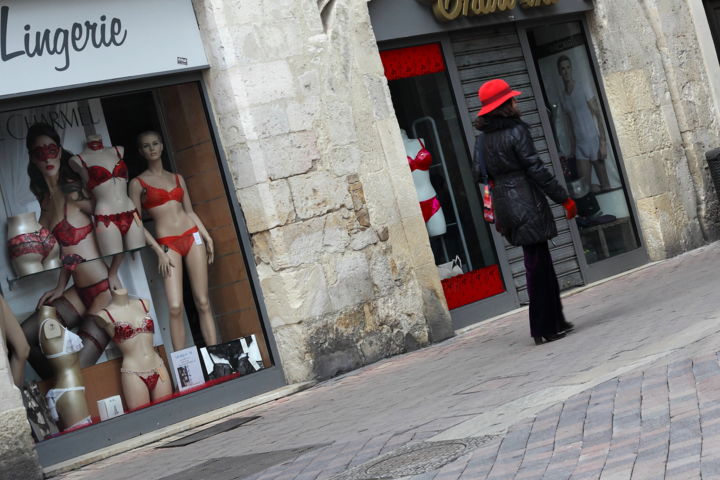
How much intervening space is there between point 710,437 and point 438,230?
720 centimetres

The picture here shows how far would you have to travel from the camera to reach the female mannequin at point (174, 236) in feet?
31.6

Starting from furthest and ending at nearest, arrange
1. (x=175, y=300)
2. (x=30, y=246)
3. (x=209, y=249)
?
(x=209, y=249)
(x=175, y=300)
(x=30, y=246)

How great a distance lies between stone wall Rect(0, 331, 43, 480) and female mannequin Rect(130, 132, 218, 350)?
191 centimetres

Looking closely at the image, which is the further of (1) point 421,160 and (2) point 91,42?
(1) point 421,160

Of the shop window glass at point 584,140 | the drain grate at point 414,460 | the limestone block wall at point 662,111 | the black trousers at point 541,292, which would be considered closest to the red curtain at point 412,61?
the shop window glass at point 584,140

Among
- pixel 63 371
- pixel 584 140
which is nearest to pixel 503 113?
pixel 63 371

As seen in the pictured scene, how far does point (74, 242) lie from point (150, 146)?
3.50ft

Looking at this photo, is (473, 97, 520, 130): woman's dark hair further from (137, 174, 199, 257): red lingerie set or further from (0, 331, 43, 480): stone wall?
(0, 331, 43, 480): stone wall

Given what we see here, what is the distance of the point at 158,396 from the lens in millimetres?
9156

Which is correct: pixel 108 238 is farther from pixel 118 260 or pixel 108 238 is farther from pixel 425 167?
pixel 425 167

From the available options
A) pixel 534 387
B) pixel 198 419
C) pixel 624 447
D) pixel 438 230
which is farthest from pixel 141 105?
pixel 624 447

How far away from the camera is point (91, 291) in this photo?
362 inches

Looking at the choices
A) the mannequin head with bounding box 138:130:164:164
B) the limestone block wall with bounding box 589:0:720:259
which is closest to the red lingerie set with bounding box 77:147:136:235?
the mannequin head with bounding box 138:130:164:164

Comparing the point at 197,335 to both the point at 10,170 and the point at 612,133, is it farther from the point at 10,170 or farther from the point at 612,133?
the point at 612,133
